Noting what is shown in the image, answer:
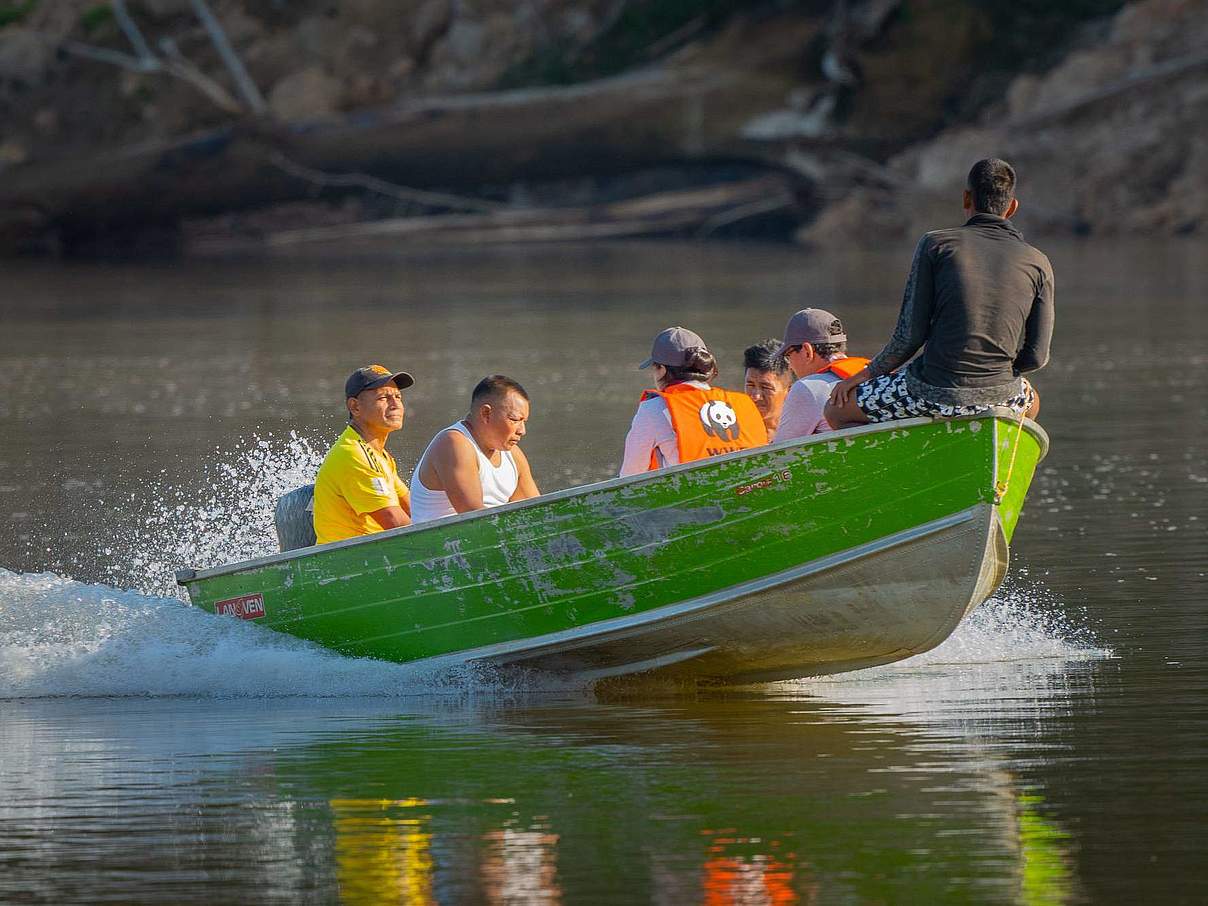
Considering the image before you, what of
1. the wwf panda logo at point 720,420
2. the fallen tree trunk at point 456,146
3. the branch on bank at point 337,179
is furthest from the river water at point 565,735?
the branch on bank at point 337,179

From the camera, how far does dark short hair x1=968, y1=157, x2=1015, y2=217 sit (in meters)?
8.88

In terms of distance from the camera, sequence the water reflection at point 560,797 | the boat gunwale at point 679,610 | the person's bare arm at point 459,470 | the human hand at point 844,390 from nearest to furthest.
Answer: the water reflection at point 560,797
the human hand at point 844,390
the boat gunwale at point 679,610
the person's bare arm at point 459,470

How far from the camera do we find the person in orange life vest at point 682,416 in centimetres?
977

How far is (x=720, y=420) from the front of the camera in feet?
32.3

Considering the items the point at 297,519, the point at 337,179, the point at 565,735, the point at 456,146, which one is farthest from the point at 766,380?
the point at 337,179

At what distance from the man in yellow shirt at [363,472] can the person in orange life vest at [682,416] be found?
114 cm

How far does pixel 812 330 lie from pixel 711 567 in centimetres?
112

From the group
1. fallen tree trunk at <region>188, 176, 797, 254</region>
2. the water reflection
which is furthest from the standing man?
fallen tree trunk at <region>188, 176, 797, 254</region>

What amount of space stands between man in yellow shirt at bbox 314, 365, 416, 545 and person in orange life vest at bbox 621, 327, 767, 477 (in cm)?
114

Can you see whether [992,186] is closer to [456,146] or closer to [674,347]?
[674,347]

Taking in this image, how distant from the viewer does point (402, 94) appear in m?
48.2

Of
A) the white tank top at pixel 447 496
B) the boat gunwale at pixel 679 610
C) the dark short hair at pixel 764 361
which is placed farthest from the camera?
the dark short hair at pixel 764 361

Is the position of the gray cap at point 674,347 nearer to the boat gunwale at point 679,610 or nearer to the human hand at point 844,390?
the human hand at point 844,390

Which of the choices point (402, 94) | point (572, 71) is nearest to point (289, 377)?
point (572, 71)
